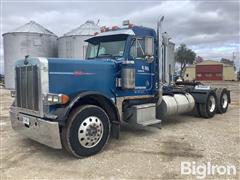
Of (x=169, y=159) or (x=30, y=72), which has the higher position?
(x=30, y=72)

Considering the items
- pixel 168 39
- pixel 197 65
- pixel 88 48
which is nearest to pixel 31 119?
pixel 88 48

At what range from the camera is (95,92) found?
6.27m

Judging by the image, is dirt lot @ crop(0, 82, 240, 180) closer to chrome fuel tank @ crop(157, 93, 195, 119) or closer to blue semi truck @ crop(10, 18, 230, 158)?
blue semi truck @ crop(10, 18, 230, 158)

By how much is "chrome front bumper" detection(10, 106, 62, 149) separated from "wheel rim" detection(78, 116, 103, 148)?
0.51m

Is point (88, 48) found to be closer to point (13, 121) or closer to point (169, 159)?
point (13, 121)

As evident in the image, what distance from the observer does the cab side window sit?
7.38m

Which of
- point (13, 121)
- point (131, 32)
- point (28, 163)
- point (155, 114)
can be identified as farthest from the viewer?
point (155, 114)

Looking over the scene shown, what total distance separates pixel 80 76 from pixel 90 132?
4.03 ft

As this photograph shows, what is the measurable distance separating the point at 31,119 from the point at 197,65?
74260 millimetres

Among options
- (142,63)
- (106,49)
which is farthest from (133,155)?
(106,49)

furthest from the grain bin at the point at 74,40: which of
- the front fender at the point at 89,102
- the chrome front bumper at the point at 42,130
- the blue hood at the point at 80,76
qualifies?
the chrome front bumper at the point at 42,130

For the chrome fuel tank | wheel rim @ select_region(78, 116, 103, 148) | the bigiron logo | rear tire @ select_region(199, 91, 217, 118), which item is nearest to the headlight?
wheel rim @ select_region(78, 116, 103, 148)

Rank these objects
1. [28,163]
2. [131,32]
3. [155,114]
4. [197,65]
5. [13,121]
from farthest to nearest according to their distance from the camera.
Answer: [197,65]
[155,114]
[131,32]
[13,121]
[28,163]

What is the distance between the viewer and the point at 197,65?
251ft
